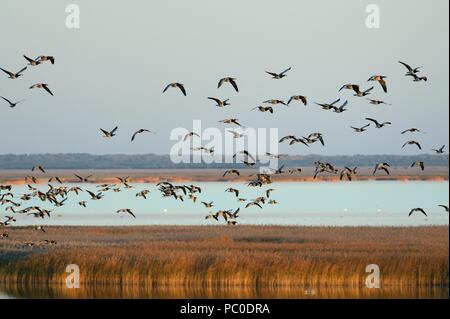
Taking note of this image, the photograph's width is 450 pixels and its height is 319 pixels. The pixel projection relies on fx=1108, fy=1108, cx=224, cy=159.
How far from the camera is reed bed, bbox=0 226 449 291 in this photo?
1507 inches

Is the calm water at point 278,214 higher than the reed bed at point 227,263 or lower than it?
lower

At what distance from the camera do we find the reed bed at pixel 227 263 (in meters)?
38.3

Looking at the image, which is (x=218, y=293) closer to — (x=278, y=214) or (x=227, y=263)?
(x=227, y=263)

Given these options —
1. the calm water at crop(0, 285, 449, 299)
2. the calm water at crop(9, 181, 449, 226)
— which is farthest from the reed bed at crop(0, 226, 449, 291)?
the calm water at crop(9, 181, 449, 226)

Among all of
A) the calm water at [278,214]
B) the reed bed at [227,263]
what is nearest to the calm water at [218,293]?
the reed bed at [227,263]

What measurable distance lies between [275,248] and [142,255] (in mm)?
7268

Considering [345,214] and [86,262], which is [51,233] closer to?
[86,262]

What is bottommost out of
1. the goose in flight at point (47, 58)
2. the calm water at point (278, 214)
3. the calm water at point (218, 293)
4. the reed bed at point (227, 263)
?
the calm water at point (278, 214)

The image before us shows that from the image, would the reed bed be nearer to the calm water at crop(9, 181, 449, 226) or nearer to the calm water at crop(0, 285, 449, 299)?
the calm water at crop(0, 285, 449, 299)

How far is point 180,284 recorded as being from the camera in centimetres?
3828

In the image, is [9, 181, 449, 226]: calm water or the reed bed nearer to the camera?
the reed bed

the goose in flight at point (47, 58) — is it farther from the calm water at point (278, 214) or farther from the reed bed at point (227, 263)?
the calm water at point (278, 214)
